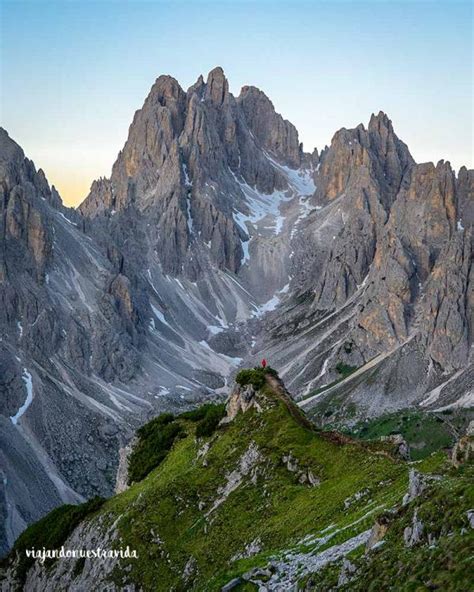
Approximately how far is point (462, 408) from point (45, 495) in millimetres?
72511

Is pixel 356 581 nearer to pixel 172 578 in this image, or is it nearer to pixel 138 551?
pixel 172 578

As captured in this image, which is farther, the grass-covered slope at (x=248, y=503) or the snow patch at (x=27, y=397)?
the snow patch at (x=27, y=397)

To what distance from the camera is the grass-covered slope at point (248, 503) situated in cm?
2908

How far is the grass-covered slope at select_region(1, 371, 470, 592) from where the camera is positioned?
29078 mm

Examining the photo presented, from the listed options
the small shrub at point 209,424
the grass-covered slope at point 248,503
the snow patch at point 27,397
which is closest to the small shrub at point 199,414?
the small shrub at point 209,424

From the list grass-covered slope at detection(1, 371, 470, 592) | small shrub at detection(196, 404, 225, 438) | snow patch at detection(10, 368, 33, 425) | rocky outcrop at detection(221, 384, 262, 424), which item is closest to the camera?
grass-covered slope at detection(1, 371, 470, 592)

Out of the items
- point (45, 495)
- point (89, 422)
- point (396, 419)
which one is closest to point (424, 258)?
point (396, 419)

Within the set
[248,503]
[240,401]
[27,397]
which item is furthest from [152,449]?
[27,397]

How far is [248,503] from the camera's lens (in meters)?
39.5

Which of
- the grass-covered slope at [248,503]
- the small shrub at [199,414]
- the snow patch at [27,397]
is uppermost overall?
the snow patch at [27,397]

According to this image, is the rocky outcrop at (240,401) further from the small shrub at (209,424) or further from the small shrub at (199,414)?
the small shrub at (199,414)

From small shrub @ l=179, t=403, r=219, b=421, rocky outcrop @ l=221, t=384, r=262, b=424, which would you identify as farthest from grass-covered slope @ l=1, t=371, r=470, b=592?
small shrub @ l=179, t=403, r=219, b=421

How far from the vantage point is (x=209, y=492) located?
43.1 m

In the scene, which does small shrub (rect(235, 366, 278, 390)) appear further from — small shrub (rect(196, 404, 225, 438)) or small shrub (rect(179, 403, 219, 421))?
small shrub (rect(179, 403, 219, 421))
